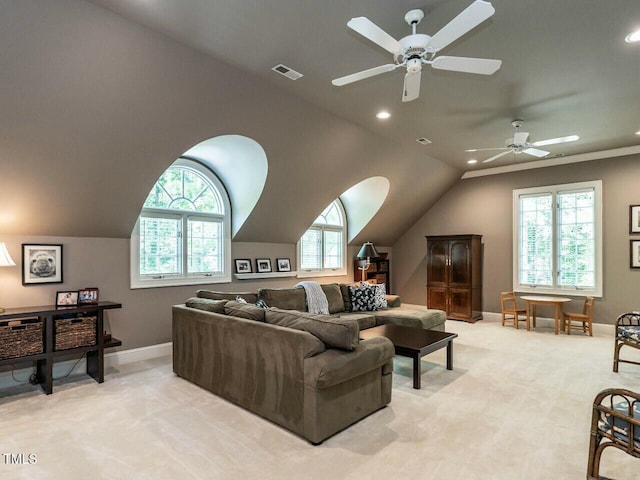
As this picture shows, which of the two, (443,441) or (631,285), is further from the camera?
(631,285)

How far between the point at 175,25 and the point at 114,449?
3.08 m

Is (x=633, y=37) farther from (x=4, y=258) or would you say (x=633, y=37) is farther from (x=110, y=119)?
(x=4, y=258)

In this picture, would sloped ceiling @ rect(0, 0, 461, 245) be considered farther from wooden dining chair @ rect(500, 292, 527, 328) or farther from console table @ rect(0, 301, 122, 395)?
wooden dining chair @ rect(500, 292, 527, 328)

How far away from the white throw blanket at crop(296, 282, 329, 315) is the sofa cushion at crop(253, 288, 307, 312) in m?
0.07

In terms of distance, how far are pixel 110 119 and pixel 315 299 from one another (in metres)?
3.31

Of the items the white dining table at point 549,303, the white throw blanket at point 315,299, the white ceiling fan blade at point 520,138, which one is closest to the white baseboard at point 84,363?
the white throw blanket at point 315,299

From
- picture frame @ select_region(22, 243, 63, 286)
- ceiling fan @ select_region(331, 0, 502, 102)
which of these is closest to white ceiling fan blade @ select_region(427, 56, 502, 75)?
ceiling fan @ select_region(331, 0, 502, 102)

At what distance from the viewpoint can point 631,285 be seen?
19.4ft

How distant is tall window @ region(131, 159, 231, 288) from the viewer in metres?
4.77

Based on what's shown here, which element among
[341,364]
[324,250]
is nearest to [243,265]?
[324,250]

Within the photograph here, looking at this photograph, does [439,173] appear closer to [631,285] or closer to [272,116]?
[631,285]

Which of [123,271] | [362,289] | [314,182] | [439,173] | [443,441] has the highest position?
[439,173]

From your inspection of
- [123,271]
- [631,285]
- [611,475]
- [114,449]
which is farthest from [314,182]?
[631,285]

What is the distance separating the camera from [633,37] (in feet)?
9.50
